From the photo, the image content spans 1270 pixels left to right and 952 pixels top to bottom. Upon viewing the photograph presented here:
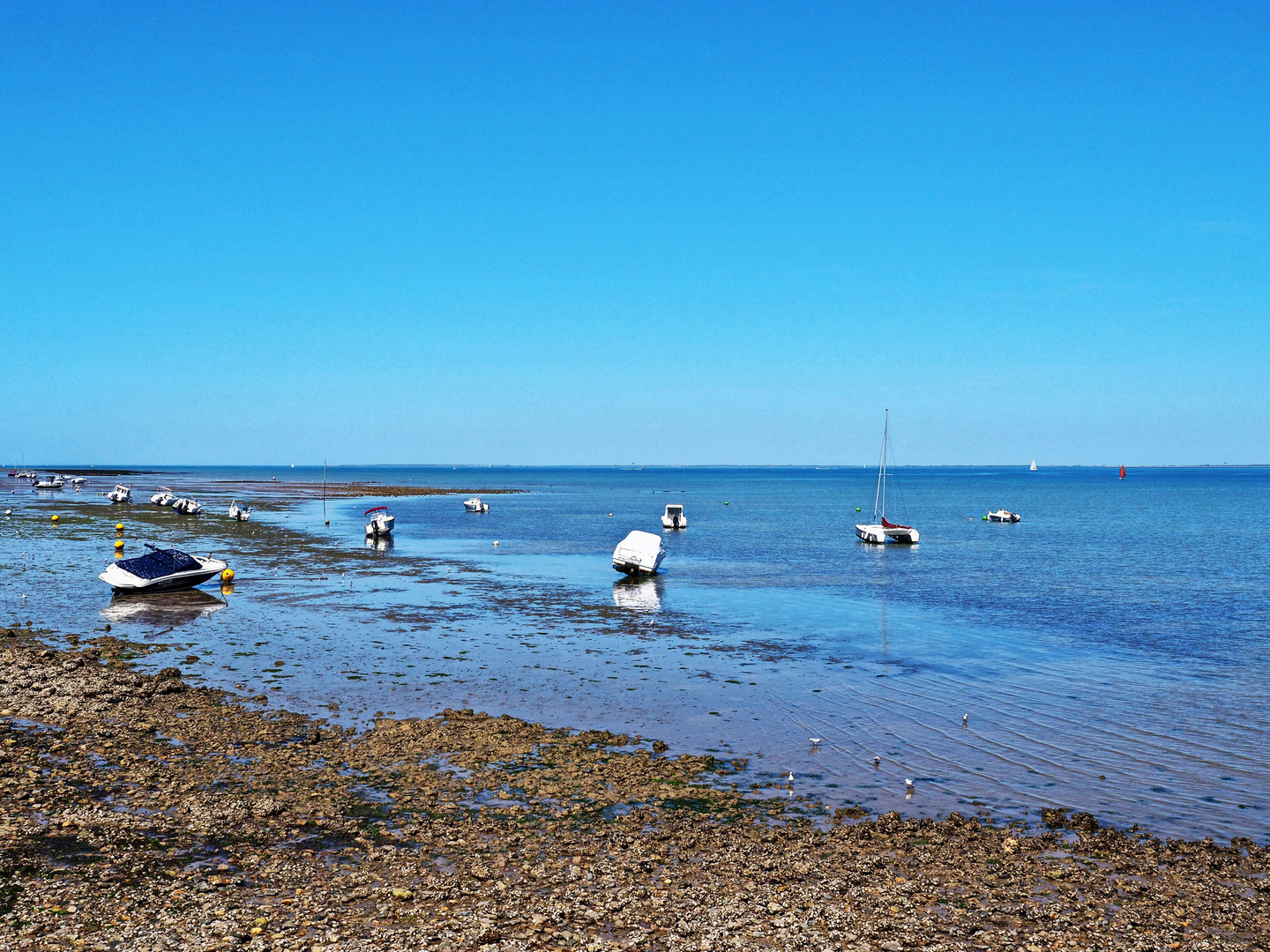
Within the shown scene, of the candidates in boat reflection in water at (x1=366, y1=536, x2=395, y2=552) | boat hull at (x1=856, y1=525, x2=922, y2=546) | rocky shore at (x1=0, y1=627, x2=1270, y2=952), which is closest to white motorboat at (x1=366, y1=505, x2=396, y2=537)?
boat reflection in water at (x1=366, y1=536, x2=395, y2=552)

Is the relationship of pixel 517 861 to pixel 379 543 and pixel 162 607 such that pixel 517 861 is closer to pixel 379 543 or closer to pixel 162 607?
pixel 162 607

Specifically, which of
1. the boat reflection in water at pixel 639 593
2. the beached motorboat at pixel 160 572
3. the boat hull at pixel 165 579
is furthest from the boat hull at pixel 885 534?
the beached motorboat at pixel 160 572

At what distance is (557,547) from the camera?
225 feet

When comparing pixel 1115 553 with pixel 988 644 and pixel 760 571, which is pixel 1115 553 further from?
pixel 988 644

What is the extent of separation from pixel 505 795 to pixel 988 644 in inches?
868

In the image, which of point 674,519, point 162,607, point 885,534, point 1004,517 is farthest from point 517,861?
point 1004,517

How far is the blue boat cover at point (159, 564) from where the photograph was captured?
128ft

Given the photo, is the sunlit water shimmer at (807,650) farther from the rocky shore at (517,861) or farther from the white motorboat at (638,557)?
the rocky shore at (517,861)

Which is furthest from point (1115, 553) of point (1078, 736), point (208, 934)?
point (208, 934)

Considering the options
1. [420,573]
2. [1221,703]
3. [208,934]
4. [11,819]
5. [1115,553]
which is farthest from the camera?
[1115,553]

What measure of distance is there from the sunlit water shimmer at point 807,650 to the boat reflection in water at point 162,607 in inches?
8.3

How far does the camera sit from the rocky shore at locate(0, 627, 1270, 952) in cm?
1088

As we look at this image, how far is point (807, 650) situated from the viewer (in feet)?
100

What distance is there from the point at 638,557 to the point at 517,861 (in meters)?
36.5
